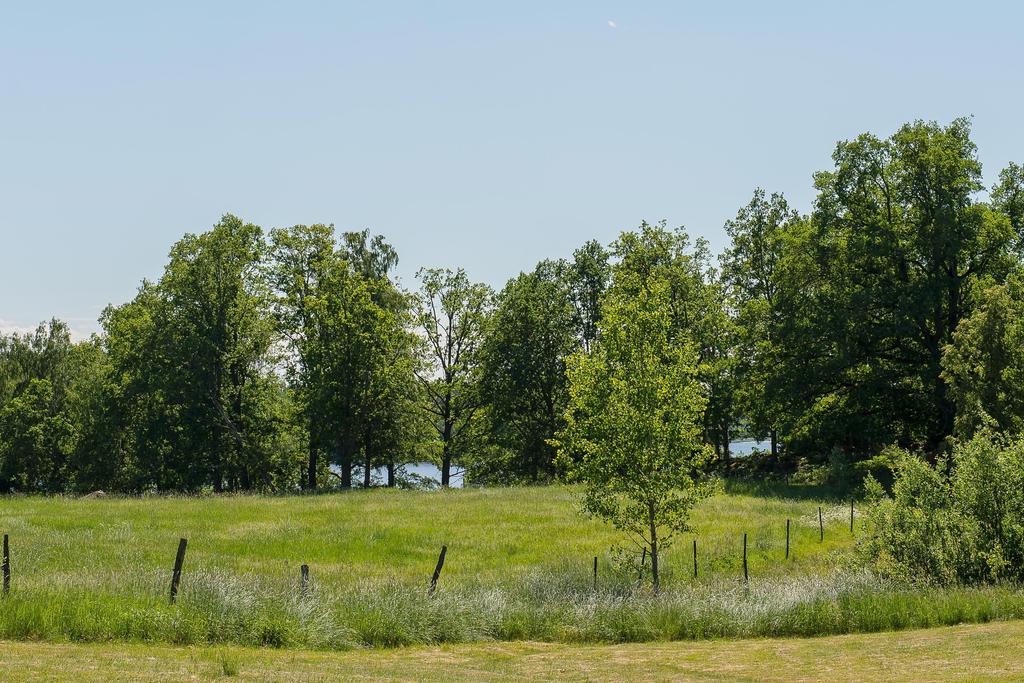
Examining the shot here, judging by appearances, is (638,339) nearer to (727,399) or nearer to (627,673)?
(627,673)

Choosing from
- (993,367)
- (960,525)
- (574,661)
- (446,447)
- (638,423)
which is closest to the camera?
(574,661)

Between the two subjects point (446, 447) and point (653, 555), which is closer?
point (653, 555)

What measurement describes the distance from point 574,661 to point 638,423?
36.1ft

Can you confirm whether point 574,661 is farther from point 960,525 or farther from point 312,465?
point 312,465

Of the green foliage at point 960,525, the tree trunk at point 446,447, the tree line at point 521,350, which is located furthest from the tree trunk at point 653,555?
the tree trunk at point 446,447

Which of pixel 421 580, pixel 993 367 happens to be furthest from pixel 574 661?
pixel 993 367

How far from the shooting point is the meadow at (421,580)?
53.4ft

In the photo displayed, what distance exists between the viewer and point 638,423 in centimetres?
2502

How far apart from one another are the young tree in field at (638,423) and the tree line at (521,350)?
39.4ft

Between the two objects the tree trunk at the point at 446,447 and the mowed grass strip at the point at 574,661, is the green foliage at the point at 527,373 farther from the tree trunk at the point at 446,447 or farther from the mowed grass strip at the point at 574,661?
the mowed grass strip at the point at 574,661

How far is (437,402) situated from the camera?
6894 cm

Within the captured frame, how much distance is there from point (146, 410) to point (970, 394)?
168 ft

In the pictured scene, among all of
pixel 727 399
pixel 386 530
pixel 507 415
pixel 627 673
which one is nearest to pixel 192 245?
pixel 507 415

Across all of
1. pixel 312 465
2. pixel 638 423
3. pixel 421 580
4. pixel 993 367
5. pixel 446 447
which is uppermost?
pixel 993 367
